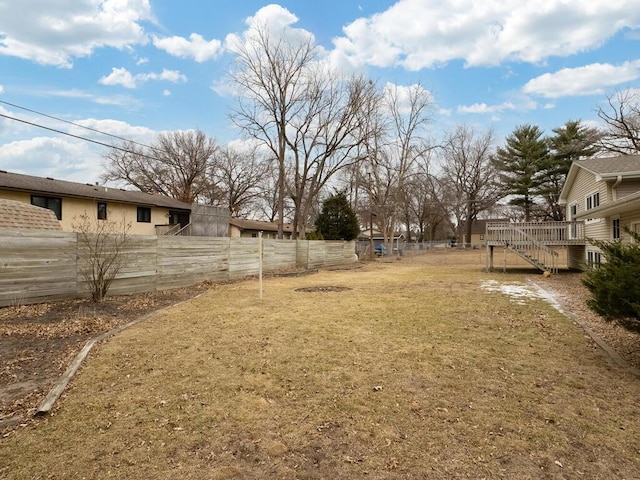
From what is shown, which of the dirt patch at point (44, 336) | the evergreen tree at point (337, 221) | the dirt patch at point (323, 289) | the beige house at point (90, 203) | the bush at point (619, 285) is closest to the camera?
the dirt patch at point (44, 336)

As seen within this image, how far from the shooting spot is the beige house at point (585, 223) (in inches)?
539

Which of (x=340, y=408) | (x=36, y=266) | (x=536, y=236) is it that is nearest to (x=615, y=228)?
(x=536, y=236)

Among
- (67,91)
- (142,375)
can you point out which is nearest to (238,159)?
(67,91)

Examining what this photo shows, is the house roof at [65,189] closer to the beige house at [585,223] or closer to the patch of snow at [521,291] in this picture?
the patch of snow at [521,291]

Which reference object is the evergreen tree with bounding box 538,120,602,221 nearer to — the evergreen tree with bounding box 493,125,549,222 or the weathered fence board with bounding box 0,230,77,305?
the evergreen tree with bounding box 493,125,549,222

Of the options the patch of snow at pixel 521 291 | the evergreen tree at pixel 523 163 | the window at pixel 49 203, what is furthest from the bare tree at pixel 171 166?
the evergreen tree at pixel 523 163

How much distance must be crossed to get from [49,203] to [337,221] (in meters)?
18.0

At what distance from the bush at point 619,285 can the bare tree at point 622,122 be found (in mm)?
32222

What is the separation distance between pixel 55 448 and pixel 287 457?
1821mm

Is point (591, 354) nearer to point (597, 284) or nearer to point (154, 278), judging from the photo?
point (597, 284)

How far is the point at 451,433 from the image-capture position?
9.58ft

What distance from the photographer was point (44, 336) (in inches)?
227

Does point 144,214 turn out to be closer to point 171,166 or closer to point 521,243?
point 171,166

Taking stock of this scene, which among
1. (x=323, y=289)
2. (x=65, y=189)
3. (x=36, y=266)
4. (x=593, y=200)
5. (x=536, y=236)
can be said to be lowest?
(x=323, y=289)
